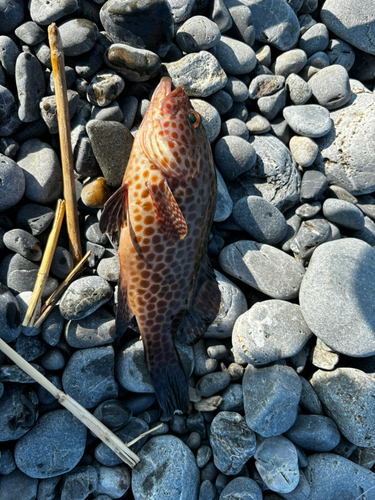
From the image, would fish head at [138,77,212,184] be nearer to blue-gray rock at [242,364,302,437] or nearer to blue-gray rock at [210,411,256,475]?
blue-gray rock at [242,364,302,437]

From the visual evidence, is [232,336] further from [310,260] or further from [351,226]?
[351,226]

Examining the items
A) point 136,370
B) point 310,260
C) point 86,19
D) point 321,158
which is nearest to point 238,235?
point 310,260

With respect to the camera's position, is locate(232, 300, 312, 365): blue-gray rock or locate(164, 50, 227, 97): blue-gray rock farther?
locate(164, 50, 227, 97): blue-gray rock

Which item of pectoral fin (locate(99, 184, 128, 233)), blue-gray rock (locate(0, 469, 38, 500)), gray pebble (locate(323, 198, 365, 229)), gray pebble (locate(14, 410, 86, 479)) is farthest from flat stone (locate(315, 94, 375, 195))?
blue-gray rock (locate(0, 469, 38, 500))

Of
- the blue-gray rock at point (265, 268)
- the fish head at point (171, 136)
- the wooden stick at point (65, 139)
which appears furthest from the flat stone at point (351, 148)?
the wooden stick at point (65, 139)

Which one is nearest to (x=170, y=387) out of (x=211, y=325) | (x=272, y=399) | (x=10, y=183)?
(x=211, y=325)

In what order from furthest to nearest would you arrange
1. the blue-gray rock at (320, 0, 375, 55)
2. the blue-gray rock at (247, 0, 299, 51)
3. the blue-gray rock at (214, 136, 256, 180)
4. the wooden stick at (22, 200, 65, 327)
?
the blue-gray rock at (320, 0, 375, 55), the blue-gray rock at (247, 0, 299, 51), the blue-gray rock at (214, 136, 256, 180), the wooden stick at (22, 200, 65, 327)

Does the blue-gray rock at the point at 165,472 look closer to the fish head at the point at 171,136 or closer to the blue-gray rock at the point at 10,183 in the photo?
the fish head at the point at 171,136
